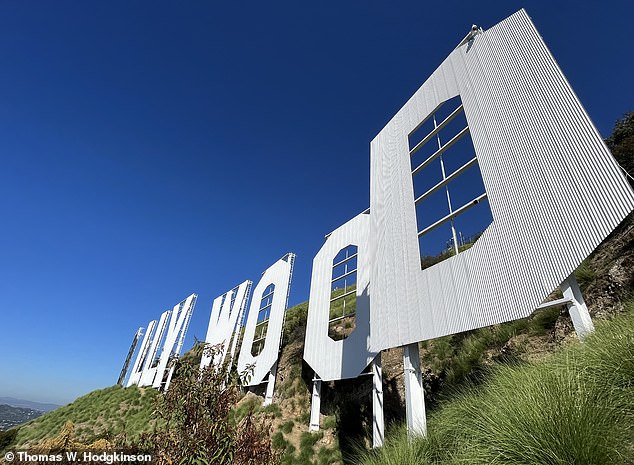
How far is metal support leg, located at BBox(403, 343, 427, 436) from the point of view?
6661mm

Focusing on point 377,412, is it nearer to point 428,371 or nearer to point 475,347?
point 428,371

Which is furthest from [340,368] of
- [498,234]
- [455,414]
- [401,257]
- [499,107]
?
[499,107]

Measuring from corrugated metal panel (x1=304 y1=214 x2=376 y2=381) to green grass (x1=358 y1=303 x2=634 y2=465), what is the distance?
6.02 meters

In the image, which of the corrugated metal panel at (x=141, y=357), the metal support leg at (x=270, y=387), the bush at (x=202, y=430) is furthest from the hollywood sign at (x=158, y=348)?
the bush at (x=202, y=430)

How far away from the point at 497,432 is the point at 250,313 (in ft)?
54.6

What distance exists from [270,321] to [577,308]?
13151mm

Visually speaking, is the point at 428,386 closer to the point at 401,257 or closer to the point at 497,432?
the point at 401,257

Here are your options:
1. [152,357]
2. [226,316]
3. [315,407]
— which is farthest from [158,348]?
[315,407]

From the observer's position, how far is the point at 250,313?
61.1 ft

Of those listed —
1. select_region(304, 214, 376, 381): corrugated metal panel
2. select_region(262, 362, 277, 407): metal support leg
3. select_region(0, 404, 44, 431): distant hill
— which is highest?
select_region(304, 214, 376, 381): corrugated metal panel

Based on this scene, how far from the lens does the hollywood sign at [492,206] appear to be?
192 inches

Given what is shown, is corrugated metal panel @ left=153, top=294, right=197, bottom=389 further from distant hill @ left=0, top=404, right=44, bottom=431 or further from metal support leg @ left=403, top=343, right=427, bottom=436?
metal support leg @ left=403, top=343, right=427, bottom=436

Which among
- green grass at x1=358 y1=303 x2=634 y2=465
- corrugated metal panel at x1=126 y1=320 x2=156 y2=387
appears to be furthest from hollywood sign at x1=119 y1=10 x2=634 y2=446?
corrugated metal panel at x1=126 y1=320 x2=156 y2=387

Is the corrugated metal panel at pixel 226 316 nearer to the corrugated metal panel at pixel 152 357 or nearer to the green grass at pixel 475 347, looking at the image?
the corrugated metal panel at pixel 152 357
